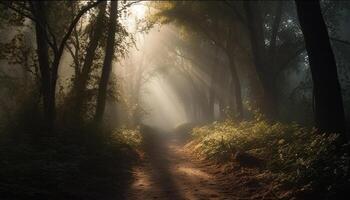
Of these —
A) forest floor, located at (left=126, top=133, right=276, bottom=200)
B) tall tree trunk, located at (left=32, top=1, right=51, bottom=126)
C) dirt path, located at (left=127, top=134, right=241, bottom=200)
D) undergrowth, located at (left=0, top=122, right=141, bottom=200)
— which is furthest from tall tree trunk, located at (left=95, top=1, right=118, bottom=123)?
forest floor, located at (left=126, top=133, right=276, bottom=200)

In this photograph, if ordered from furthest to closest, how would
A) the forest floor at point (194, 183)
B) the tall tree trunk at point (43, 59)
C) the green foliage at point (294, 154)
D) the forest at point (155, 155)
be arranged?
the tall tree trunk at point (43, 59), the forest floor at point (194, 183), the forest at point (155, 155), the green foliage at point (294, 154)

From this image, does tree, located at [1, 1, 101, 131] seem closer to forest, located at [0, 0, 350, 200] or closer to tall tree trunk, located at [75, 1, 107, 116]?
forest, located at [0, 0, 350, 200]

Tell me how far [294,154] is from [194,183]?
2629mm

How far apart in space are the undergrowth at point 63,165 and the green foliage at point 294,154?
11.5 ft

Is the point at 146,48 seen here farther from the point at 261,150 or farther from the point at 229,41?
the point at 261,150

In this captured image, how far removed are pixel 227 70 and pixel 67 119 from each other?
1999cm

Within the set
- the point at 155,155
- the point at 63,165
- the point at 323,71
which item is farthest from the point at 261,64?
the point at 63,165

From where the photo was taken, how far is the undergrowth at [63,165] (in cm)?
838

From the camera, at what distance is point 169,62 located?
4441cm

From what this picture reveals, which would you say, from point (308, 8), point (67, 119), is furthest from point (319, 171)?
point (67, 119)

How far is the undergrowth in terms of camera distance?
27.5 feet

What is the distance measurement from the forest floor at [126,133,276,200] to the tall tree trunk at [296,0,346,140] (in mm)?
2214

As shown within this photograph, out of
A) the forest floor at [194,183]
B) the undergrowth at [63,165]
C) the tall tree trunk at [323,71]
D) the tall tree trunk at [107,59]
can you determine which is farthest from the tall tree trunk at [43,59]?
the tall tree trunk at [323,71]

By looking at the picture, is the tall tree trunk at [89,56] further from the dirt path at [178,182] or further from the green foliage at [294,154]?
the green foliage at [294,154]
